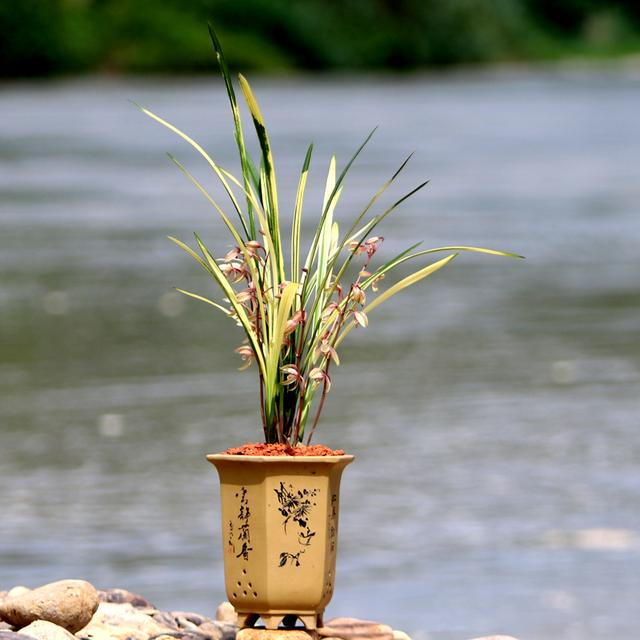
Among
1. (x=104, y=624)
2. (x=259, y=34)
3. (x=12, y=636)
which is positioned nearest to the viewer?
(x=12, y=636)

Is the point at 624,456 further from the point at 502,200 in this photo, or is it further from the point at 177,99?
the point at 177,99

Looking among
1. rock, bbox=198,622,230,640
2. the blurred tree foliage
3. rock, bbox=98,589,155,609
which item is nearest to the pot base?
rock, bbox=198,622,230,640

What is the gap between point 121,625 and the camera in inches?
179

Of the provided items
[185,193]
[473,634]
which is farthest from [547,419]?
[185,193]

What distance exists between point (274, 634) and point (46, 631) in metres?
0.51

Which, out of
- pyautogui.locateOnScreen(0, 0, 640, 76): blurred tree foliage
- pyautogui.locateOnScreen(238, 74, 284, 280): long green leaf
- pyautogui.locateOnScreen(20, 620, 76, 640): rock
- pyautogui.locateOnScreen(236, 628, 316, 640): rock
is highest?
pyautogui.locateOnScreen(0, 0, 640, 76): blurred tree foliage

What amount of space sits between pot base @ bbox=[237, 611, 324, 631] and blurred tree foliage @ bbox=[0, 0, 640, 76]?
57256 mm

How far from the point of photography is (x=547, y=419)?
25.8ft

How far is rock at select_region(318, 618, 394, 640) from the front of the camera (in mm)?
4375

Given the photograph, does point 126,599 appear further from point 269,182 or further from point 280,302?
point 269,182

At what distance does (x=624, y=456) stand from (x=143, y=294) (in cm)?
559

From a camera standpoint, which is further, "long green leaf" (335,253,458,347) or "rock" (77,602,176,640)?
"rock" (77,602,176,640)

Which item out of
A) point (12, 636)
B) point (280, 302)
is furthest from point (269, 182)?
point (12, 636)

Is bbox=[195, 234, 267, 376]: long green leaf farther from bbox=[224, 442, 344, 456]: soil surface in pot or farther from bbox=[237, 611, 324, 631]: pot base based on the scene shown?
bbox=[237, 611, 324, 631]: pot base
